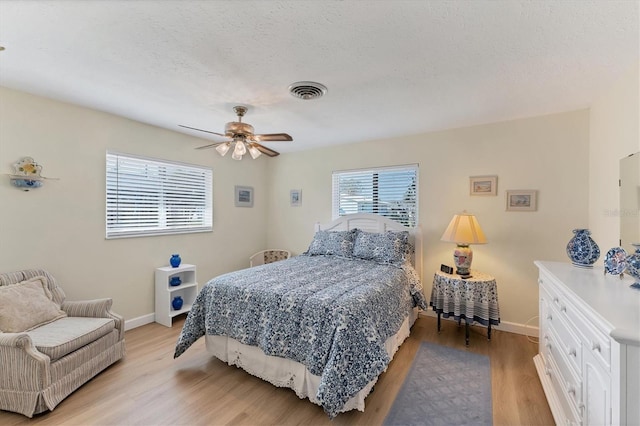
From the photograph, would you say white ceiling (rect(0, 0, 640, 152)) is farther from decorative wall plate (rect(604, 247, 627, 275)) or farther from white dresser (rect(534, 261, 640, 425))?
white dresser (rect(534, 261, 640, 425))

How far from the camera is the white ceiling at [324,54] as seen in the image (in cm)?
148

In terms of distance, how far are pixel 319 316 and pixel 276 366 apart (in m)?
0.59

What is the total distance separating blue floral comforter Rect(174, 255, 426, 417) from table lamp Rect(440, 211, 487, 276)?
64 cm

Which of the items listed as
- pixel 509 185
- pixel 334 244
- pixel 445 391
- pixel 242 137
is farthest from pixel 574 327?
pixel 242 137

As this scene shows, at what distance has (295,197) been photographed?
4.79 metres

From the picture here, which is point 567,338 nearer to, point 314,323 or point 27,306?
point 314,323

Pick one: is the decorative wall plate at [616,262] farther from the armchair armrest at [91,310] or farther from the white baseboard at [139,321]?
the white baseboard at [139,321]

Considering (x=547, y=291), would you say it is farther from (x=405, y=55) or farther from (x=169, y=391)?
(x=169, y=391)

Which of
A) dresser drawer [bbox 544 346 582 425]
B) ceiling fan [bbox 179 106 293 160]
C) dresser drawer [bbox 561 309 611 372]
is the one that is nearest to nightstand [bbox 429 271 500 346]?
dresser drawer [bbox 544 346 582 425]

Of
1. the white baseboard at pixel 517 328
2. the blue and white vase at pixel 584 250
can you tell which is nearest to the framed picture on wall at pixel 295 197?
the white baseboard at pixel 517 328

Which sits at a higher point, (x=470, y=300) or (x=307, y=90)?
(x=307, y=90)

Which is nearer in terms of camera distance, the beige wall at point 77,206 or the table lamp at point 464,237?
the beige wall at point 77,206

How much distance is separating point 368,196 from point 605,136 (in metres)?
2.51

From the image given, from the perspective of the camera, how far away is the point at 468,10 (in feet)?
4.77
